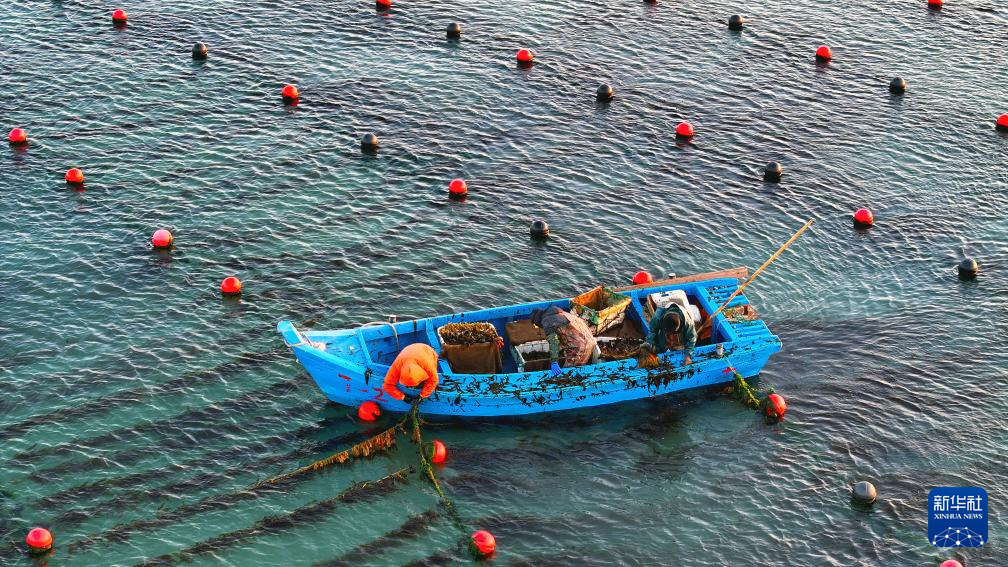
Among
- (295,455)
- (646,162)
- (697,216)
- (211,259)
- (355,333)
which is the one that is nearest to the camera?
(295,455)

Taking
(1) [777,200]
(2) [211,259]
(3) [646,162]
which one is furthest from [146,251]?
(1) [777,200]

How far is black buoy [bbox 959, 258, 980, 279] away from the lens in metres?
35.3

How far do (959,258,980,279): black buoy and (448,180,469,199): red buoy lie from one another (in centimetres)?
1623

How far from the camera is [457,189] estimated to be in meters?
38.0

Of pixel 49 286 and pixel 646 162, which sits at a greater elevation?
pixel 646 162

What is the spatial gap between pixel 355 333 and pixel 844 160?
70.2 feet

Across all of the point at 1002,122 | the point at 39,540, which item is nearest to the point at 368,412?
the point at 39,540

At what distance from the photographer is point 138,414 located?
93.4 ft

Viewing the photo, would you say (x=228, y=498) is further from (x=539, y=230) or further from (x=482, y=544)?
(x=539, y=230)

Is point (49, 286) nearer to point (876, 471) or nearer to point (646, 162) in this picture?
point (646, 162)

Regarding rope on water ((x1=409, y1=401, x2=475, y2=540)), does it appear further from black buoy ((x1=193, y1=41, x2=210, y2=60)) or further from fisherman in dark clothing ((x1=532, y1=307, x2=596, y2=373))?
black buoy ((x1=193, y1=41, x2=210, y2=60))

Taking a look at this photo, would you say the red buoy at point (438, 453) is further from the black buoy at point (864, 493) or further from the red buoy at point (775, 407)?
the black buoy at point (864, 493)

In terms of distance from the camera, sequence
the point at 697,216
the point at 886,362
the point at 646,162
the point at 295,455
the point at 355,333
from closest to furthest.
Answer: the point at 295,455 < the point at 355,333 < the point at 886,362 < the point at 697,216 < the point at 646,162

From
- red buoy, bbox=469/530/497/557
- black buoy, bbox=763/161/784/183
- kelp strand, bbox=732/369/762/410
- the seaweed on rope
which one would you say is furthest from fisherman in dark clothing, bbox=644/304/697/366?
black buoy, bbox=763/161/784/183
